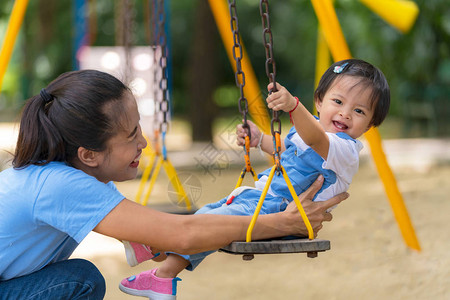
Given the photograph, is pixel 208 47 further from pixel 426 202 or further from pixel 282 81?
pixel 282 81

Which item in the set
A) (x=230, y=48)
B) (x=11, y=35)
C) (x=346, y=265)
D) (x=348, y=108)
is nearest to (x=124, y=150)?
(x=348, y=108)

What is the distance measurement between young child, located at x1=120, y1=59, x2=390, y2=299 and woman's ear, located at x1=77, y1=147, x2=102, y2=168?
0.56 metres

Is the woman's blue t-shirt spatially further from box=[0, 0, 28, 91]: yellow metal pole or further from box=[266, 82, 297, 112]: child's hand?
box=[0, 0, 28, 91]: yellow metal pole

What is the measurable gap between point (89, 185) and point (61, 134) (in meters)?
0.20

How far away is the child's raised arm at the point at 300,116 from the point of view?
82.7 inches

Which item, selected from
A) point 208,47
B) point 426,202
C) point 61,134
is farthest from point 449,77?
point 61,134

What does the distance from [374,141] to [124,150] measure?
266cm

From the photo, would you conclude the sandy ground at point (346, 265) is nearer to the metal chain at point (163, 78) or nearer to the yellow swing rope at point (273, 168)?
the metal chain at point (163, 78)

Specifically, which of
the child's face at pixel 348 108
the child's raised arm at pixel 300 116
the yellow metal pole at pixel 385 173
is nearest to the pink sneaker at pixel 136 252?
the child's raised arm at pixel 300 116

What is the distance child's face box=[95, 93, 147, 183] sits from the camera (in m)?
2.02

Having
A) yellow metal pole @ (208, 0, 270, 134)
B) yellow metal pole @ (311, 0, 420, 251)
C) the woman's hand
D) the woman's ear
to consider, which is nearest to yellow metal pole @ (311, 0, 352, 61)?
yellow metal pole @ (311, 0, 420, 251)

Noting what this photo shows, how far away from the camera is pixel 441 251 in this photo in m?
4.55

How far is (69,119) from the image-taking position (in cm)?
193

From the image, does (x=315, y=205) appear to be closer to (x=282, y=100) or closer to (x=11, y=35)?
(x=282, y=100)
